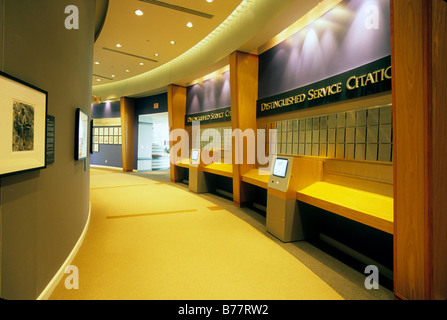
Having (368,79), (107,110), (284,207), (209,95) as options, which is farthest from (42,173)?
(107,110)

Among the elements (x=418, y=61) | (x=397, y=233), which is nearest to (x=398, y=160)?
(x=397, y=233)

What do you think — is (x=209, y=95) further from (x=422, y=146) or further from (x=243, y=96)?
(x=422, y=146)

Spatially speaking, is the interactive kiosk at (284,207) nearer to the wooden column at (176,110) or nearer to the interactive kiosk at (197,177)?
the interactive kiosk at (197,177)

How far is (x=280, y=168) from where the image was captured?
147 inches

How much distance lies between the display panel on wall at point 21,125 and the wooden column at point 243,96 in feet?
12.8

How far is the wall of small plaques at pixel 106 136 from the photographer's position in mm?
12438

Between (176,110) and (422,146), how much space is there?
7697mm

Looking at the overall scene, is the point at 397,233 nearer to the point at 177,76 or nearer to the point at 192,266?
the point at 192,266

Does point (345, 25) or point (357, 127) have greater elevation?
point (345, 25)

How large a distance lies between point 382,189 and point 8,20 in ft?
12.1

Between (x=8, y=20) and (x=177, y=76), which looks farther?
(x=177, y=76)

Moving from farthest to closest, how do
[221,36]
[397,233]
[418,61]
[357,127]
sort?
[221,36] < [357,127] < [397,233] < [418,61]

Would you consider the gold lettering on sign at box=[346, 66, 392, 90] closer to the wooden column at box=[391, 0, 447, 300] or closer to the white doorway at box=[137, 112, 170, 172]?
the wooden column at box=[391, 0, 447, 300]
